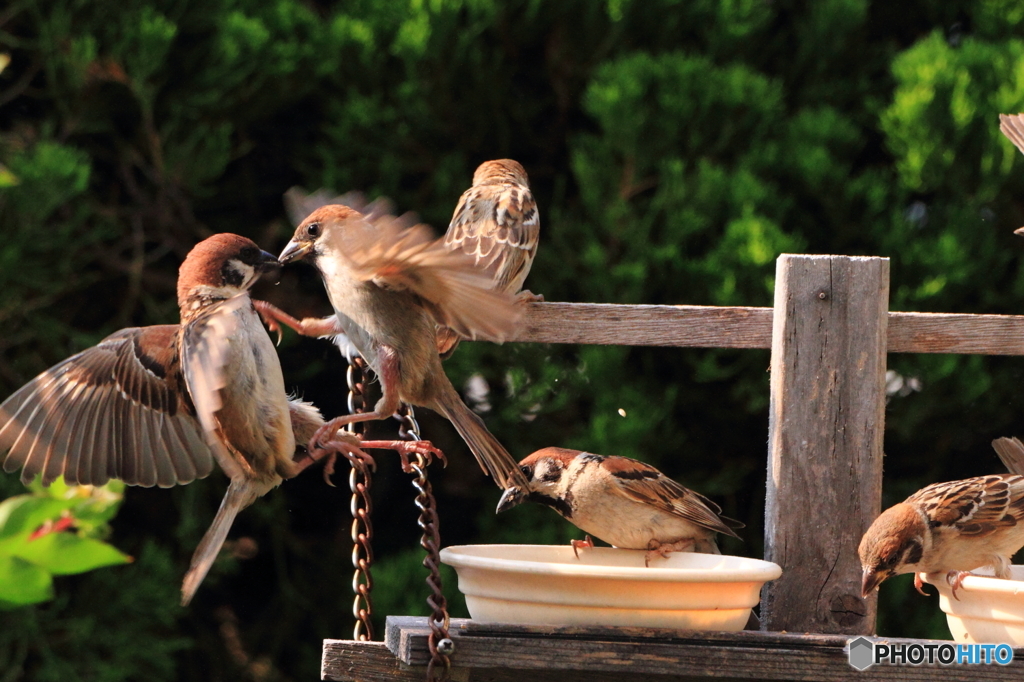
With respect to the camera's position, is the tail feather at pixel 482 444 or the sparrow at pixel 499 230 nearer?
the tail feather at pixel 482 444

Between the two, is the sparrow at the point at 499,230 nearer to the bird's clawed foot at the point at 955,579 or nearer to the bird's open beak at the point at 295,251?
the bird's open beak at the point at 295,251

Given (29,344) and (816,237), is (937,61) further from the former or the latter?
(29,344)

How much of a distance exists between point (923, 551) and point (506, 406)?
5.34ft

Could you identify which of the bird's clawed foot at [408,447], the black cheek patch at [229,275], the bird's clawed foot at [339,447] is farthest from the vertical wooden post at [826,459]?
the black cheek patch at [229,275]

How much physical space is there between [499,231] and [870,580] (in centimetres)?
121

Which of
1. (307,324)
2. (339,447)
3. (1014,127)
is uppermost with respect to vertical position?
(1014,127)

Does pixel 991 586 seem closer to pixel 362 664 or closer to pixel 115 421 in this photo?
pixel 362 664

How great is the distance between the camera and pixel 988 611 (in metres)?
1.89

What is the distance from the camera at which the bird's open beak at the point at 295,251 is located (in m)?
2.13

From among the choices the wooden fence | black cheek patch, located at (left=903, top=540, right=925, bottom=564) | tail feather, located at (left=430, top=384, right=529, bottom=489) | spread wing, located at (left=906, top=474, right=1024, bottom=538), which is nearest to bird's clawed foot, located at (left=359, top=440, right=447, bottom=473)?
tail feather, located at (left=430, top=384, right=529, bottom=489)

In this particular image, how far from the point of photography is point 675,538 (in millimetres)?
2219

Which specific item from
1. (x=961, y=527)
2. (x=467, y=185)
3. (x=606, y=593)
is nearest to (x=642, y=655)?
(x=606, y=593)

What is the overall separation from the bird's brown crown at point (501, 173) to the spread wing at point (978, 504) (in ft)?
4.59

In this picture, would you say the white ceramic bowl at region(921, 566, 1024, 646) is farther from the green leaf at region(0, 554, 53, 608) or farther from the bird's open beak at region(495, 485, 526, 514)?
the green leaf at region(0, 554, 53, 608)
